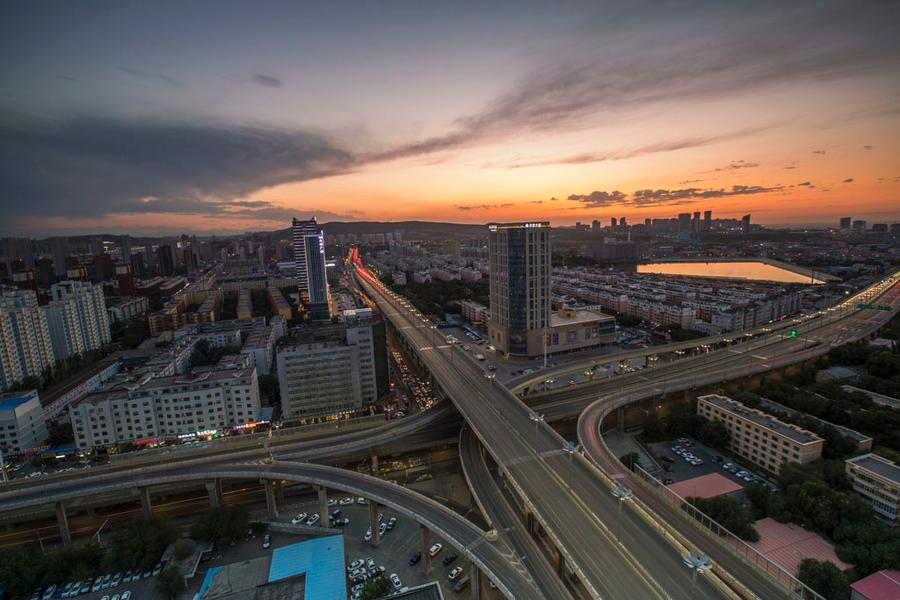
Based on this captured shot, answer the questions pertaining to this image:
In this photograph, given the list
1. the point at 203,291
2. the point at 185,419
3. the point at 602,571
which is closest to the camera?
the point at 602,571

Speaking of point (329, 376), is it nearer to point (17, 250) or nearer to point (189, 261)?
point (189, 261)

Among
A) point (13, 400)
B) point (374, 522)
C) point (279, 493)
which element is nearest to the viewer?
point (374, 522)

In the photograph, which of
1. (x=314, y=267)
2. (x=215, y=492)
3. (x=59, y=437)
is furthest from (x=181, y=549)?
(x=314, y=267)

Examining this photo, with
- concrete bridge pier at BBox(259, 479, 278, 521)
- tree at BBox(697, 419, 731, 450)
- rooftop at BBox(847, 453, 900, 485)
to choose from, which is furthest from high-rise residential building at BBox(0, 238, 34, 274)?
rooftop at BBox(847, 453, 900, 485)

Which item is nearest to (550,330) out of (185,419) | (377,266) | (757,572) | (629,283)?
(757,572)

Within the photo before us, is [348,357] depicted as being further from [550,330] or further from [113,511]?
[550,330]

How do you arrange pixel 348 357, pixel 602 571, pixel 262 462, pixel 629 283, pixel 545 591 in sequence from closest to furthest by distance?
pixel 602 571, pixel 545 591, pixel 262 462, pixel 348 357, pixel 629 283
